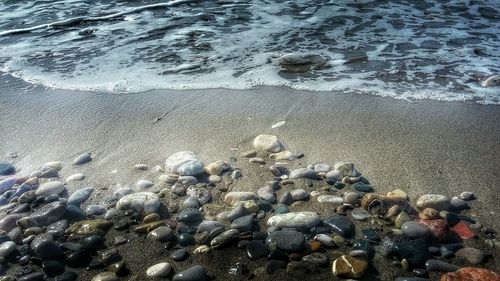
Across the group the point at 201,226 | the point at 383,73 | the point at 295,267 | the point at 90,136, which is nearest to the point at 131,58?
the point at 90,136

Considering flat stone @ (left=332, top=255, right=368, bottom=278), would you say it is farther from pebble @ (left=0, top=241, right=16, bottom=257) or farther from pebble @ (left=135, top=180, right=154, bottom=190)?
pebble @ (left=0, top=241, right=16, bottom=257)

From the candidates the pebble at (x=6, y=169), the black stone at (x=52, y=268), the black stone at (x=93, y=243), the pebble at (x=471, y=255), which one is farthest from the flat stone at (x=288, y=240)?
the pebble at (x=6, y=169)

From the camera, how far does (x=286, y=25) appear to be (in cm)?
612

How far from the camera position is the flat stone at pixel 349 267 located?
6.31 feet

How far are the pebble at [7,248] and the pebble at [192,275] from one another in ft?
3.02

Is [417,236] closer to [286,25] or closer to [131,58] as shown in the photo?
[131,58]

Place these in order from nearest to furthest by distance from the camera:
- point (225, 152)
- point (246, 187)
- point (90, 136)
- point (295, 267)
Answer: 1. point (295, 267)
2. point (246, 187)
3. point (225, 152)
4. point (90, 136)

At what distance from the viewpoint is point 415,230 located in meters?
2.15

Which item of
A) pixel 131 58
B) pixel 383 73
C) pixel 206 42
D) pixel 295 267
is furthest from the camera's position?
pixel 206 42

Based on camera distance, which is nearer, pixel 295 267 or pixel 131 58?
pixel 295 267

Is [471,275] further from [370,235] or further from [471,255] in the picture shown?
[370,235]

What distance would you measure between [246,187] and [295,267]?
0.82 m

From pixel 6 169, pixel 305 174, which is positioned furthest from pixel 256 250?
pixel 6 169

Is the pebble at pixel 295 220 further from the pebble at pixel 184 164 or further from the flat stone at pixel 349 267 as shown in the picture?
the pebble at pixel 184 164
